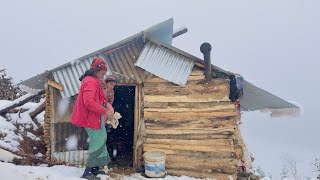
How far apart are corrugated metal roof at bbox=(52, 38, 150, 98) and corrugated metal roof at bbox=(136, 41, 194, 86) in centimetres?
22

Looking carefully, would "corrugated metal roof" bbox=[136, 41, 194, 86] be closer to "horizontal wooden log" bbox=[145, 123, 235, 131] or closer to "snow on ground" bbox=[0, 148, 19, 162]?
"horizontal wooden log" bbox=[145, 123, 235, 131]

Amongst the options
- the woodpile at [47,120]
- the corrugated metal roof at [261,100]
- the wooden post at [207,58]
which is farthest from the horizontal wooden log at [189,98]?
the woodpile at [47,120]

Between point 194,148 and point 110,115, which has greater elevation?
point 110,115

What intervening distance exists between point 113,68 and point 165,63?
1265 millimetres

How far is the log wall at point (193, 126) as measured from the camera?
7652 millimetres

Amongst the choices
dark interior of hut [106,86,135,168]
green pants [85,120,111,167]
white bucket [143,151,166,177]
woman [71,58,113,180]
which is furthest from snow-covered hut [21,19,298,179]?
dark interior of hut [106,86,135,168]

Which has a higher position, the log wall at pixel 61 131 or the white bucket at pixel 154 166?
the log wall at pixel 61 131

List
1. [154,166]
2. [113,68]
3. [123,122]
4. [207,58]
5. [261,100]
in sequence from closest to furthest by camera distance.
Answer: [154,166], [207,58], [113,68], [261,100], [123,122]

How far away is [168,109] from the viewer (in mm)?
7859

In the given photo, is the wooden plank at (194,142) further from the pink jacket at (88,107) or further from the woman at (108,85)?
the pink jacket at (88,107)

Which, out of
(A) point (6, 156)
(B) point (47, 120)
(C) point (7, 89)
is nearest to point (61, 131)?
(B) point (47, 120)

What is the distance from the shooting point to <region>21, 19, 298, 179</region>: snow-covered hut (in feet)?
25.1

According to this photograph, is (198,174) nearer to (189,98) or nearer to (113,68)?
(189,98)

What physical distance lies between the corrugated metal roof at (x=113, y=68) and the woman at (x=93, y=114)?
163 centimetres
